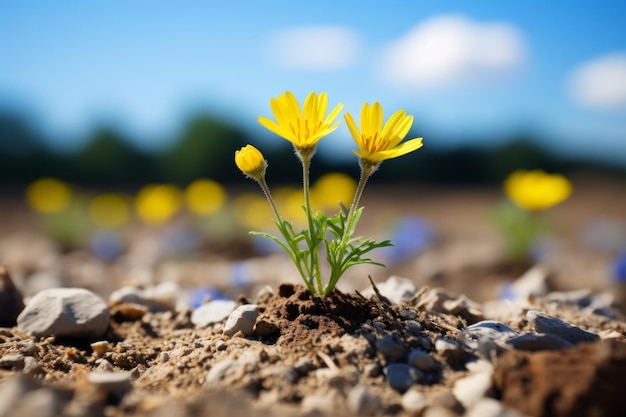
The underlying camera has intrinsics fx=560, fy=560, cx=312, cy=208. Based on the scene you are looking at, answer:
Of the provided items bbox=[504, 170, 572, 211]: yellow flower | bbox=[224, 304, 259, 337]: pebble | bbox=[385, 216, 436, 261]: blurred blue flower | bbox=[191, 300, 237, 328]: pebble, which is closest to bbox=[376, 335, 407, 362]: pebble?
bbox=[224, 304, 259, 337]: pebble

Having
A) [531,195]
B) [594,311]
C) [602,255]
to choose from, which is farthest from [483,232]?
[594,311]

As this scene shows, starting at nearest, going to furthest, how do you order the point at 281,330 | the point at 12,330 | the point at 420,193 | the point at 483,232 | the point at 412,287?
the point at 281,330
the point at 12,330
the point at 412,287
the point at 483,232
the point at 420,193

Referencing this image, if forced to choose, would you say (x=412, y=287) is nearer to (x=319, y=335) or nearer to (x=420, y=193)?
(x=319, y=335)

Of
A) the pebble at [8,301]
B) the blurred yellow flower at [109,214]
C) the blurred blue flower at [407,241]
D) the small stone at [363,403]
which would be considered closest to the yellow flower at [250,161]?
the small stone at [363,403]

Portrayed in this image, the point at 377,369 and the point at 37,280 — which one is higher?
the point at 37,280

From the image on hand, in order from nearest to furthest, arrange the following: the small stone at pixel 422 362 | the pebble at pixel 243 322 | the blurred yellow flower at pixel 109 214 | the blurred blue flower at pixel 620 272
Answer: the small stone at pixel 422 362 → the pebble at pixel 243 322 → the blurred blue flower at pixel 620 272 → the blurred yellow flower at pixel 109 214

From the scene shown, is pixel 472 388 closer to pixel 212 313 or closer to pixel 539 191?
pixel 212 313

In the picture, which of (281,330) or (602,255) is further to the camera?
(602,255)

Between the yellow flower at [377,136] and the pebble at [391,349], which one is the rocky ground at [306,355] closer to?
the pebble at [391,349]
